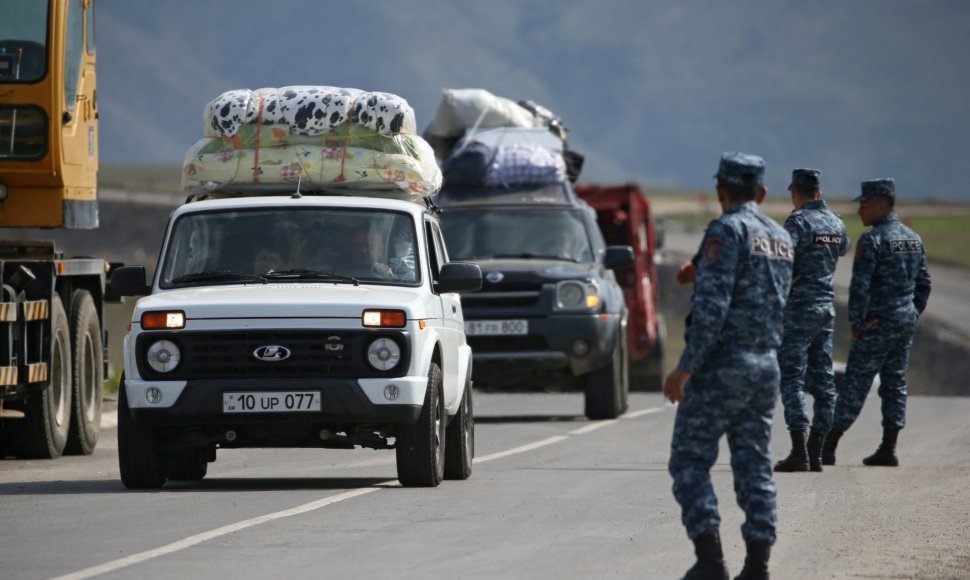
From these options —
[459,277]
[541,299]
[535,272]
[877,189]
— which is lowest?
[541,299]

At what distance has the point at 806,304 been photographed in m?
14.7

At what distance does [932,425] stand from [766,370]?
13181 mm

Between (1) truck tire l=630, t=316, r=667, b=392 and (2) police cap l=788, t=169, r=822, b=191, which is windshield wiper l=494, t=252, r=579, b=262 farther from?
(1) truck tire l=630, t=316, r=667, b=392

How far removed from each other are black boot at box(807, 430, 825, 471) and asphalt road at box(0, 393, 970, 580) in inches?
5.1

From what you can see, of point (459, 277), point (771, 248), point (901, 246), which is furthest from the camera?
point (901, 246)

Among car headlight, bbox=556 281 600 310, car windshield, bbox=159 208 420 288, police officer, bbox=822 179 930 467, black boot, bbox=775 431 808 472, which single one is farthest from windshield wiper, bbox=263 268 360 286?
car headlight, bbox=556 281 600 310

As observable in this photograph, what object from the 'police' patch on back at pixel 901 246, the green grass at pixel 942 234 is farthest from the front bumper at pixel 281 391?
the green grass at pixel 942 234

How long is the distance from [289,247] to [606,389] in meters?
9.04

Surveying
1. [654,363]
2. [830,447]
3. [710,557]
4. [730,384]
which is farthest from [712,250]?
[654,363]

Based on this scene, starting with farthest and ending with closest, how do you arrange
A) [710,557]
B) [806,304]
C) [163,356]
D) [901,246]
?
[901,246], [806,304], [163,356], [710,557]

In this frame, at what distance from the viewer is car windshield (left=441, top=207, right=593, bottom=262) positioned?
2227 centimetres

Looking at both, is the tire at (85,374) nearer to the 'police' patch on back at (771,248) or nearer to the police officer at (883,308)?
the police officer at (883,308)

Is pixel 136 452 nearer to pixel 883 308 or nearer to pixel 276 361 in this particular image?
pixel 276 361

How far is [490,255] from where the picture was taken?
2230cm
